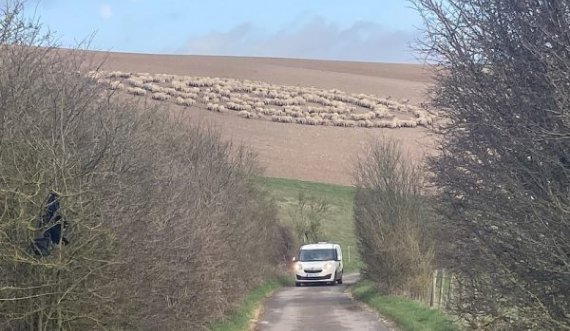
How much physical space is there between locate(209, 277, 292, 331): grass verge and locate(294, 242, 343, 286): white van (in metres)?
1.74

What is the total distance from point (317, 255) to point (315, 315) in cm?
1575

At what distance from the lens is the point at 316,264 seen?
36.6 m

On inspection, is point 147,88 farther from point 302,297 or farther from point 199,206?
point 199,206

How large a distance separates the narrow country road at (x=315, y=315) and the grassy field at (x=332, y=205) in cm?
2583

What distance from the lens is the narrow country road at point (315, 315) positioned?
18047 millimetres

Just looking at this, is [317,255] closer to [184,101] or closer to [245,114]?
[184,101]

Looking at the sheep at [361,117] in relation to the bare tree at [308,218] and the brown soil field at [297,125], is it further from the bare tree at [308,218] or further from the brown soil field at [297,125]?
the bare tree at [308,218]

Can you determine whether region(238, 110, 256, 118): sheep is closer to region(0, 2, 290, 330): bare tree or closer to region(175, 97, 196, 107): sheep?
region(175, 97, 196, 107): sheep

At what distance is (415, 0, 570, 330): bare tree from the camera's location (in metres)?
6.33

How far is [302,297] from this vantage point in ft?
92.5

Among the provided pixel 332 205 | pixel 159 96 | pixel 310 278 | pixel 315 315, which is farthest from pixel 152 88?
pixel 315 315

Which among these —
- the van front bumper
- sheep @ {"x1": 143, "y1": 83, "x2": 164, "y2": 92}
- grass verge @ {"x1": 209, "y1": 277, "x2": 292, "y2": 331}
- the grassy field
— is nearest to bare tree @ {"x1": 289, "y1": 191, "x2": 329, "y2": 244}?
the grassy field

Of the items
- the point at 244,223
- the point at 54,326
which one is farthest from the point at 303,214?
the point at 54,326

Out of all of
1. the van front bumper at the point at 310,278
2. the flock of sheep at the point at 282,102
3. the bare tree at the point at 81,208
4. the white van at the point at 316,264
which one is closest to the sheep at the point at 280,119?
the flock of sheep at the point at 282,102
